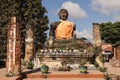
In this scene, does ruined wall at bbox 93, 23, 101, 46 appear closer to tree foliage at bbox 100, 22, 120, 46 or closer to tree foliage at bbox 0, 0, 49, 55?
tree foliage at bbox 0, 0, 49, 55

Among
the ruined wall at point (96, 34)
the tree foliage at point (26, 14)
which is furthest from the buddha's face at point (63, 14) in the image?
the tree foliage at point (26, 14)

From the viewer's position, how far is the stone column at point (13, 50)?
1123 centimetres

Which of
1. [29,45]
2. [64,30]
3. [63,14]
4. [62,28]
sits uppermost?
[63,14]

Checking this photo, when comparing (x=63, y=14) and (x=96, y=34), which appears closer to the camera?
(x=96, y=34)

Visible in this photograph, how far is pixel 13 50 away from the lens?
11.4 meters

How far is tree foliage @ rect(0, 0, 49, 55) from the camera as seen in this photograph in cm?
3012

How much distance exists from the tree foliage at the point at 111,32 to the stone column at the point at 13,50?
33.8 metres

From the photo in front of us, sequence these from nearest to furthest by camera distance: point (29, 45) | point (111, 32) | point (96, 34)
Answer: point (96, 34)
point (29, 45)
point (111, 32)

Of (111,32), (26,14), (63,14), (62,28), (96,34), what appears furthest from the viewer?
(111,32)

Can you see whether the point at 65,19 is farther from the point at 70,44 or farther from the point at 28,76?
the point at 28,76

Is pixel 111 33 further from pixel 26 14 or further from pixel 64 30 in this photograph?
pixel 64 30

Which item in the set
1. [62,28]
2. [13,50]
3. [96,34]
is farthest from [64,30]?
[13,50]

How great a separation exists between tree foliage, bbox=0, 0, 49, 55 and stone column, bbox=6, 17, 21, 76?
17694 millimetres

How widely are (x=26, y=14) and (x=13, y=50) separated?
1986 cm
